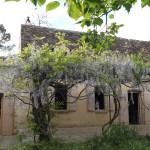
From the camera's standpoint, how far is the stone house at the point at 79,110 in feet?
44.9

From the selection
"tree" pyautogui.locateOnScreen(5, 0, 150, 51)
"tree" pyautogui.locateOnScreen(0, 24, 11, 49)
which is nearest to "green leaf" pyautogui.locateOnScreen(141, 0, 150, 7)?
"tree" pyautogui.locateOnScreen(5, 0, 150, 51)

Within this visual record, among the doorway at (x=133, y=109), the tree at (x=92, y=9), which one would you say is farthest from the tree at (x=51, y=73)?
the tree at (x=92, y=9)

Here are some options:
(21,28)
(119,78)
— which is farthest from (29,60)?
(21,28)

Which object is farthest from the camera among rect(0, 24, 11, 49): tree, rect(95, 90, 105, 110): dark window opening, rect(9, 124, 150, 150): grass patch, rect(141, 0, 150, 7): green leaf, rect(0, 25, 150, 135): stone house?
rect(0, 24, 11, 49): tree

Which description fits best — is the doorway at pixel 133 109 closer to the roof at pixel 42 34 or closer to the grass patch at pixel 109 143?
the roof at pixel 42 34

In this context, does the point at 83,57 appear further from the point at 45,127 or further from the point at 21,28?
the point at 21,28

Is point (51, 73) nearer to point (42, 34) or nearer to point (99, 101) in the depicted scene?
point (99, 101)

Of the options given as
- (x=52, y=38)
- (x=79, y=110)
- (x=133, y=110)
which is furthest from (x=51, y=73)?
(x=133, y=110)

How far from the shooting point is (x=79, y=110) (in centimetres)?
1477

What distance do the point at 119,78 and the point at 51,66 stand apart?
2.87 metres

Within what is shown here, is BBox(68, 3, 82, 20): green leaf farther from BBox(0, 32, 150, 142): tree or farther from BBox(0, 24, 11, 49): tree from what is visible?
BBox(0, 24, 11, 49): tree

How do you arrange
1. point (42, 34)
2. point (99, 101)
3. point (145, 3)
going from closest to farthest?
point (145, 3), point (99, 101), point (42, 34)

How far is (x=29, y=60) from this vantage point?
1072cm

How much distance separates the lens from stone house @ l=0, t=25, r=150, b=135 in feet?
44.9
